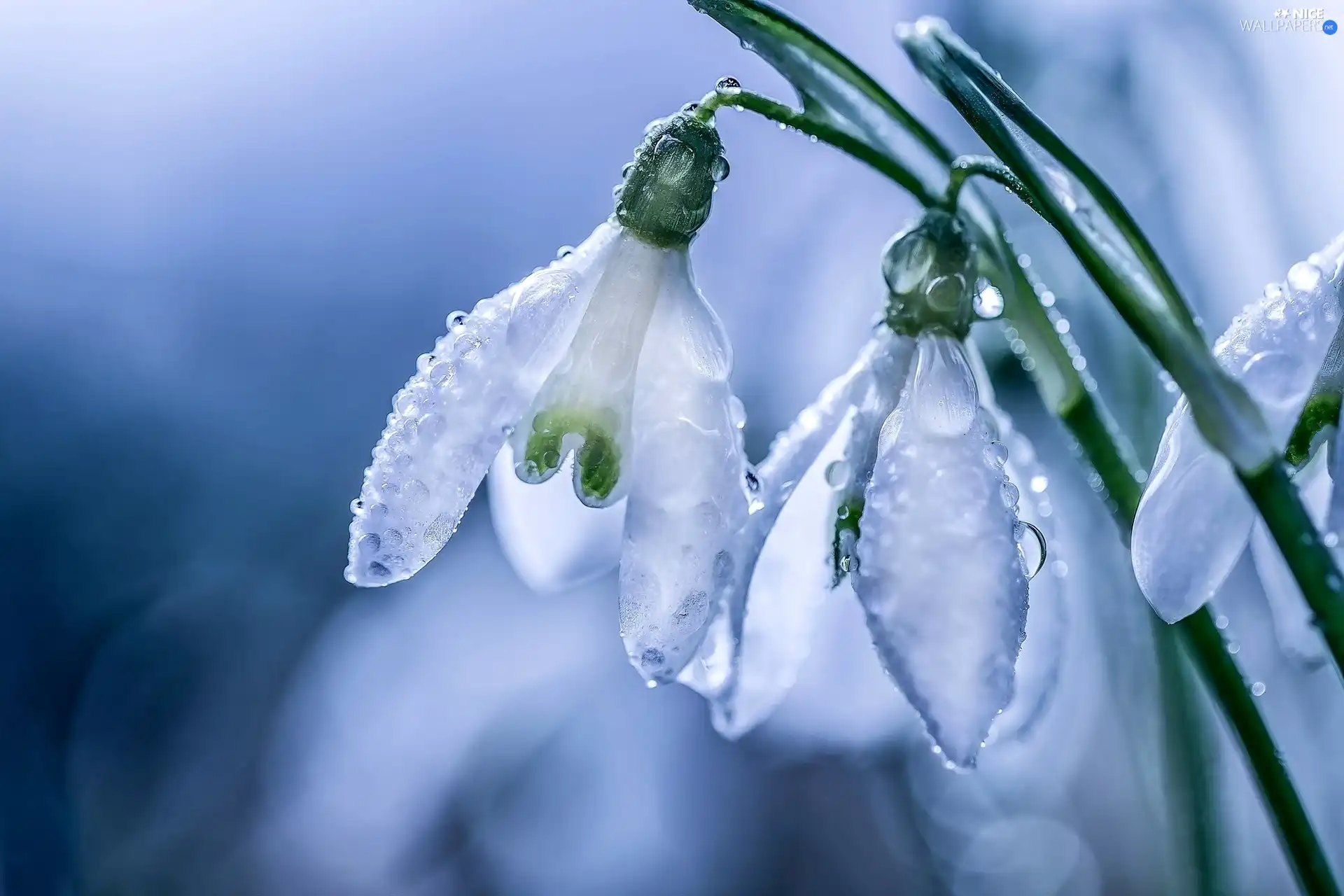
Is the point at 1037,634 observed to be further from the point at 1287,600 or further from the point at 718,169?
the point at 718,169

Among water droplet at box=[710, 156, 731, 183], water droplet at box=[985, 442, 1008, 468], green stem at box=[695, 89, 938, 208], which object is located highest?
green stem at box=[695, 89, 938, 208]

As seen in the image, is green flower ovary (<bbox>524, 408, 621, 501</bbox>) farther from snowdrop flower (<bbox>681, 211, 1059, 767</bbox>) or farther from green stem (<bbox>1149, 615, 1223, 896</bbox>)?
green stem (<bbox>1149, 615, 1223, 896</bbox>)

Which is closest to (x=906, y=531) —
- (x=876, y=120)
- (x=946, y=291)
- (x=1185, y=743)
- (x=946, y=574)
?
(x=946, y=574)

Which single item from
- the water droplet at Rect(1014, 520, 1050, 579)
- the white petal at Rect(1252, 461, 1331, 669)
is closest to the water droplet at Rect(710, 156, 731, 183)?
the water droplet at Rect(1014, 520, 1050, 579)

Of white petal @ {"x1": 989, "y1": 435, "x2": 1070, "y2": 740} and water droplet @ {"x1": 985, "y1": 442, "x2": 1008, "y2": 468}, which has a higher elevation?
water droplet @ {"x1": 985, "y1": 442, "x2": 1008, "y2": 468}

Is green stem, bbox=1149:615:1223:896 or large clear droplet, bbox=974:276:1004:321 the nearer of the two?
large clear droplet, bbox=974:276:1004:321

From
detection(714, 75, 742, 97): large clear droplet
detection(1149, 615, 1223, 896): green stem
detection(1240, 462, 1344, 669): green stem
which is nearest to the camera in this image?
detection(1240, 462, 1344, 669): green stem

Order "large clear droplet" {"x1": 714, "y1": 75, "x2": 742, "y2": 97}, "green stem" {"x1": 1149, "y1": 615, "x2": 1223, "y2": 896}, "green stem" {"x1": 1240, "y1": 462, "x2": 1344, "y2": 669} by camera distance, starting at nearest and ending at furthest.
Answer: "green stem" {"x1": 1240, "y1": 462, "x2": 1344, "y2": 669} < "large clear droplet" {"x1": 714, "y1": 75, "x2": 742, "y2": 97} < "green stem" {"x1": 1149, "y1": 615, "x2": 1223, "y2": 896}
